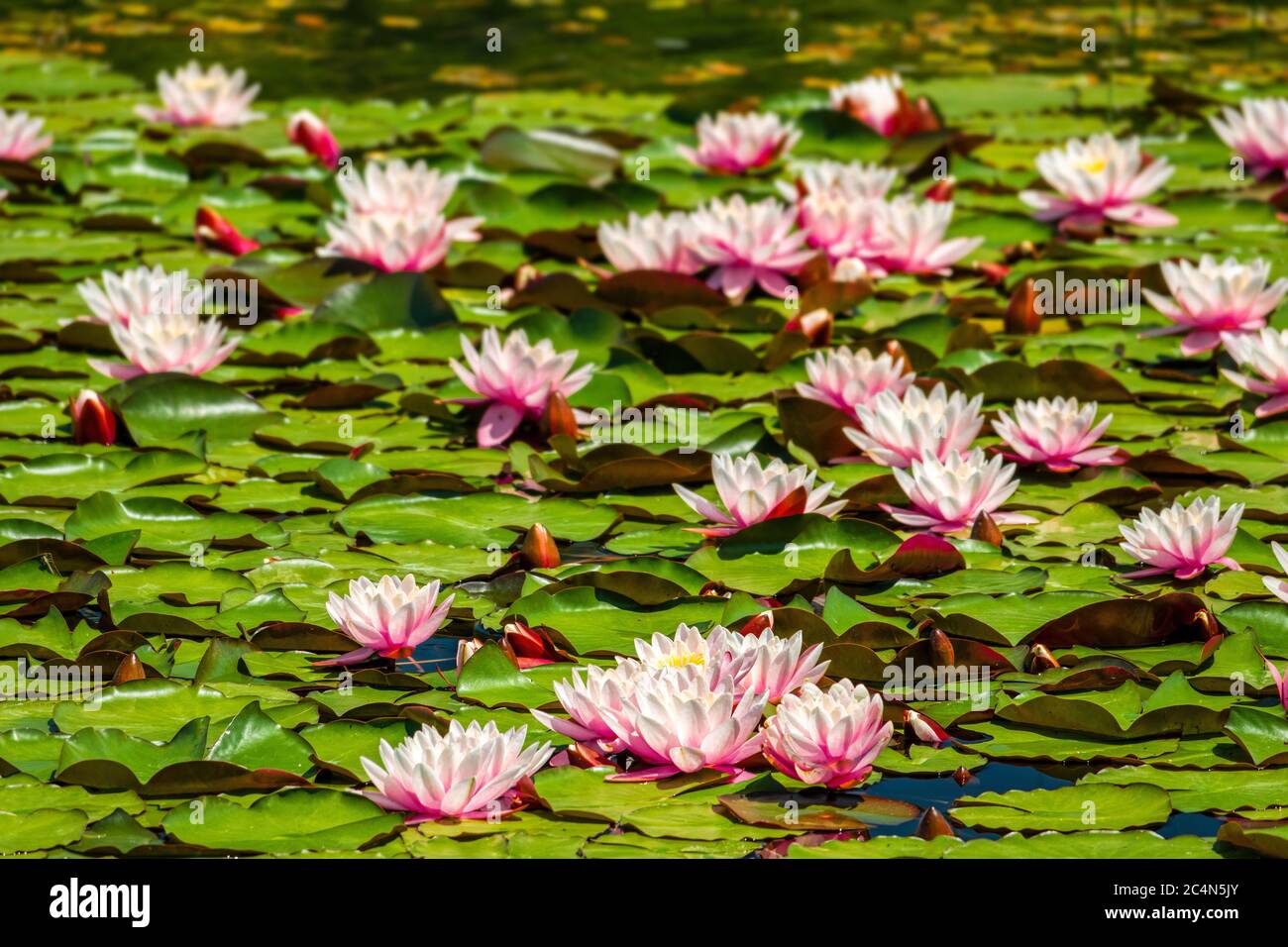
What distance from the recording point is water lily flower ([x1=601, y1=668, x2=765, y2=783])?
2.67 meters

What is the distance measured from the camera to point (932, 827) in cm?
255

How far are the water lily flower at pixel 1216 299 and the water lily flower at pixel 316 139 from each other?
3.67 metres

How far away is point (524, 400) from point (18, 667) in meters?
1.56

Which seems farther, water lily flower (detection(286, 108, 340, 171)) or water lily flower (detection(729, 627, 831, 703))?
water lily flower (detection(286, 108, 340, 171))

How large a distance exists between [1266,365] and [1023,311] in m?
1.02

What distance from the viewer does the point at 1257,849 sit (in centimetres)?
247

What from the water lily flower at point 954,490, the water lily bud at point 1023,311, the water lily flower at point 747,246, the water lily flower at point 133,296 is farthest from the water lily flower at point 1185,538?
the water lily flower at point 133,296

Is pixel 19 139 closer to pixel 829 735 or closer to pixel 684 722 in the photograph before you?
pixel 684 722

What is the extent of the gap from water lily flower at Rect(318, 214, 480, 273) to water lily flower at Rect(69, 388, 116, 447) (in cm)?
124

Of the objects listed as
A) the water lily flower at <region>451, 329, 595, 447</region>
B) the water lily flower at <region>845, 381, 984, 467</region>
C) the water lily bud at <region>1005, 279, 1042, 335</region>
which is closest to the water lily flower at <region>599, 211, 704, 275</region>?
the water lily bud at <region>1005, 279, 1042, 335</region>

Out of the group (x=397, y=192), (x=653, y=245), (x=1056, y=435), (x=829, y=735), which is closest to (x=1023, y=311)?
(x=653, y=245)

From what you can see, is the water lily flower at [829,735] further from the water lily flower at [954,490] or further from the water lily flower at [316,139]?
the water lily flower at [316,139]

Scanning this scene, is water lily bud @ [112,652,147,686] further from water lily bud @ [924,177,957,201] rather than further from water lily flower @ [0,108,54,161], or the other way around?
water lily flower @ [0,108,54,161]
